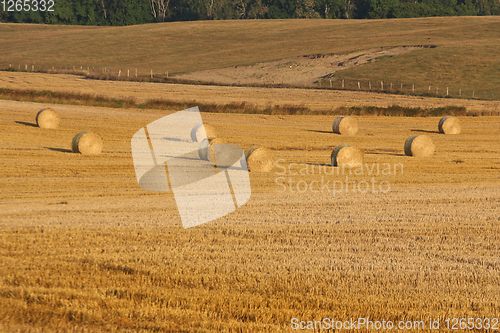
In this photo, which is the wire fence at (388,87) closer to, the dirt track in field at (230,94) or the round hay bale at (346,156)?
the dirt track in field at (230,94)

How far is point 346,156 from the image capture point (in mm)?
19969

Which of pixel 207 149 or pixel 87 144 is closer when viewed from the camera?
pixel 207 149

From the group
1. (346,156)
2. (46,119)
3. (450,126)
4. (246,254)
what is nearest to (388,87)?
(450,126)

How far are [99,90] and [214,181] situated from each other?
31.1m

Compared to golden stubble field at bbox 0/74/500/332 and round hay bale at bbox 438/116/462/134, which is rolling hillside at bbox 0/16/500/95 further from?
golden stubble field at bbox 0/74/500/332

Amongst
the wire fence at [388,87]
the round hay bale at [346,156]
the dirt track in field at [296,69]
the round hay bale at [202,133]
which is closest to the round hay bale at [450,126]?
the round hay bale at [346,156]

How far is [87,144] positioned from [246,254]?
14.5m

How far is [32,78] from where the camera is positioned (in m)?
51.5

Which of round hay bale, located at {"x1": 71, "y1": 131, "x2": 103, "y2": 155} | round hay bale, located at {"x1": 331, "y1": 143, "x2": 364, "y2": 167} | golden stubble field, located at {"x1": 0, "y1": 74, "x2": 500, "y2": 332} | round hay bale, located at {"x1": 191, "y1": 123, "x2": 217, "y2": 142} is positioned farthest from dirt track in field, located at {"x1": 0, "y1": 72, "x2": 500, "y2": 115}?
golden stubble field, located at {"x1": 0, "y1": 74, "x2": 500, "y2": 332}

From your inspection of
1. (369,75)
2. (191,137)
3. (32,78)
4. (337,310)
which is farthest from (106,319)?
(369,75)

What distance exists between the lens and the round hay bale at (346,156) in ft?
65.4

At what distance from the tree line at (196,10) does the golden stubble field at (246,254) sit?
348 ft

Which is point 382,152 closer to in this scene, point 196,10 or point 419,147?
point 419,147

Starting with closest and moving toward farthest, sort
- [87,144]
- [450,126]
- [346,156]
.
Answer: [346,156]
[87,144]
[450,126]
